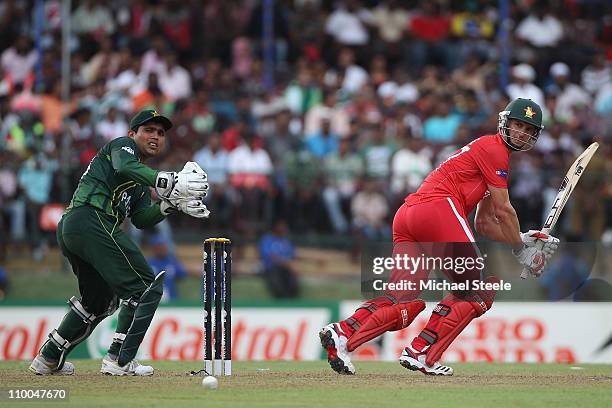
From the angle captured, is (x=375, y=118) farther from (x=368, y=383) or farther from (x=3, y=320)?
(x=368, y=383)

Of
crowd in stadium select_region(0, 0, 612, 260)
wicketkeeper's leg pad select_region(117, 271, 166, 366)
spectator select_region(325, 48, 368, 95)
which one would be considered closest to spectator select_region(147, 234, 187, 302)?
crowd in stadium select_region(0, 0, 612, 260)

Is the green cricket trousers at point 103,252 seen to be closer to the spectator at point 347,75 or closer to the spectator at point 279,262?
the spectator at point 279,262

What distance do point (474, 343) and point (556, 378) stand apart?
475 centimetres

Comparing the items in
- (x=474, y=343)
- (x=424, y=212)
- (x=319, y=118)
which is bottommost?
(x=474, y=343)

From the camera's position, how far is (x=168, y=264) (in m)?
17.8

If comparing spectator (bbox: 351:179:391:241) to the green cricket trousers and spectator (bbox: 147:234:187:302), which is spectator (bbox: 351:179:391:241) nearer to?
spectator (bbox: 147:234:187:302)

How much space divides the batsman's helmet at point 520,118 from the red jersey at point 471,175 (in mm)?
71

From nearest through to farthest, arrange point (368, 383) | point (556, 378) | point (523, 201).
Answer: point (368, 383), point (556, 378), point (523, 201)

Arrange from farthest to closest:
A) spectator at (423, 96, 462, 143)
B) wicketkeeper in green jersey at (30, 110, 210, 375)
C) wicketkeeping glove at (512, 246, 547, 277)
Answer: spectator at (423, 96, 462, 143) < wicketkeeping glove at (512, 246, 547, 277) < wicketkeeper in green jersey at (30, 110, 210, 375)

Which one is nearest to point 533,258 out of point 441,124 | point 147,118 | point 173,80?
point 147,118

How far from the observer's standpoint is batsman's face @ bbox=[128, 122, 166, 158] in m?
10.2

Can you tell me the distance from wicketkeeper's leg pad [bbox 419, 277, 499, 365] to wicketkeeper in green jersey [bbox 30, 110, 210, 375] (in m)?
2.14

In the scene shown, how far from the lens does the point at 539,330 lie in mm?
15398

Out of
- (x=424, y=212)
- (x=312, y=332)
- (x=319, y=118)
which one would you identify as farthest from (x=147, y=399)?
(x=319, y=118)
